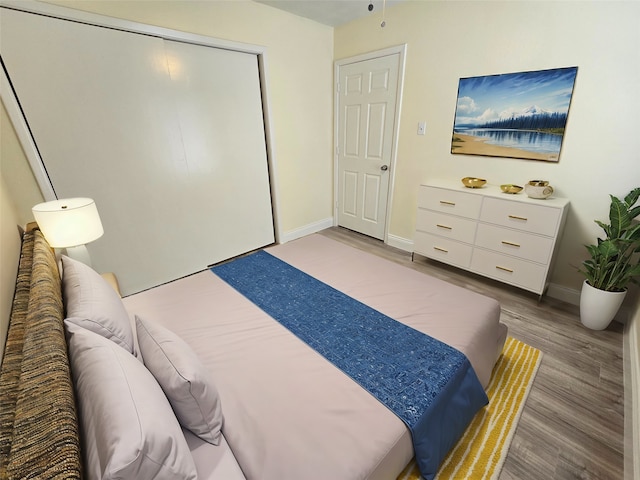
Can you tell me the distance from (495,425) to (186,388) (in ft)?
4.79

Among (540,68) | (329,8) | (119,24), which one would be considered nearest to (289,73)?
(329,8)

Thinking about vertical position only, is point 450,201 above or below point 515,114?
below

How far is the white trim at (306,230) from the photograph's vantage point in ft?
12.0

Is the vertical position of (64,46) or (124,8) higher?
(124,8)

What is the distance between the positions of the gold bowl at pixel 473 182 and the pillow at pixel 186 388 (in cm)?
251

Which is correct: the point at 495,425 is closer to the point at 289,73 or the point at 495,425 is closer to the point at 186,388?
the point at 186,388

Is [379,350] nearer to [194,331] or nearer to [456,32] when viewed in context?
[194,331]

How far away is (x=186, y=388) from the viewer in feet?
2.76

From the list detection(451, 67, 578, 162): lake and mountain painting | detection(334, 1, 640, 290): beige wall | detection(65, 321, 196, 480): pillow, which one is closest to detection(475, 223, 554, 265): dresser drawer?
detection(334, 1, 640, 290): beige wall

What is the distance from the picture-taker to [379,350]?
1.26m

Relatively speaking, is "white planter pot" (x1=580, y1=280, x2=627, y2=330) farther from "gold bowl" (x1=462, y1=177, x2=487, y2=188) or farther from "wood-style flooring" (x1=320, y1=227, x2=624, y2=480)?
"gold bowl" (x1=462, y1=177, x2=487, y2=188)

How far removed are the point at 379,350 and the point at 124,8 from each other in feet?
9.30

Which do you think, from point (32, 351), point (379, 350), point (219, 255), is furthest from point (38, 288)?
point (219, 255)

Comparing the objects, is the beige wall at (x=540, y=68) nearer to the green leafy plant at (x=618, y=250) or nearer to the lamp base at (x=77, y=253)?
the green leafy plant at (x=618, y=250)
